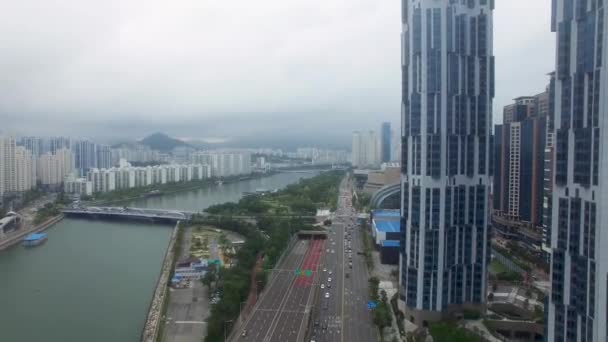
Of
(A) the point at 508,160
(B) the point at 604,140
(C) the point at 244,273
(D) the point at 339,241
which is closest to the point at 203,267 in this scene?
(C) the point at 244,273

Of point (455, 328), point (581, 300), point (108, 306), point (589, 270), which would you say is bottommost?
point (108, 306)

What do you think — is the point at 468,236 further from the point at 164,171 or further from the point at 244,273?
the point at 164,171

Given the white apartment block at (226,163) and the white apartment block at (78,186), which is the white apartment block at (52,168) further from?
the white apartment block at (226,163)

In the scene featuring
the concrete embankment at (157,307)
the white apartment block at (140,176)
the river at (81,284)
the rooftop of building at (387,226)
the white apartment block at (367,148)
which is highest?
the white apartment block at (367,148)

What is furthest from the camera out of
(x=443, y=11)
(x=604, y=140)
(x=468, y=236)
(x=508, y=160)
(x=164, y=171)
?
(x=164, y=171)

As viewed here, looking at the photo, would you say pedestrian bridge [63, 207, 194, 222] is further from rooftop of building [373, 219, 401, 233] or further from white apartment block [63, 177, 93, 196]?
rooftop of building [373, 219, 401, 233]

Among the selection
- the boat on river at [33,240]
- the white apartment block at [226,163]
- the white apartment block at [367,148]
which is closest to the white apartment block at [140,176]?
the white apartment block at [226,163]
